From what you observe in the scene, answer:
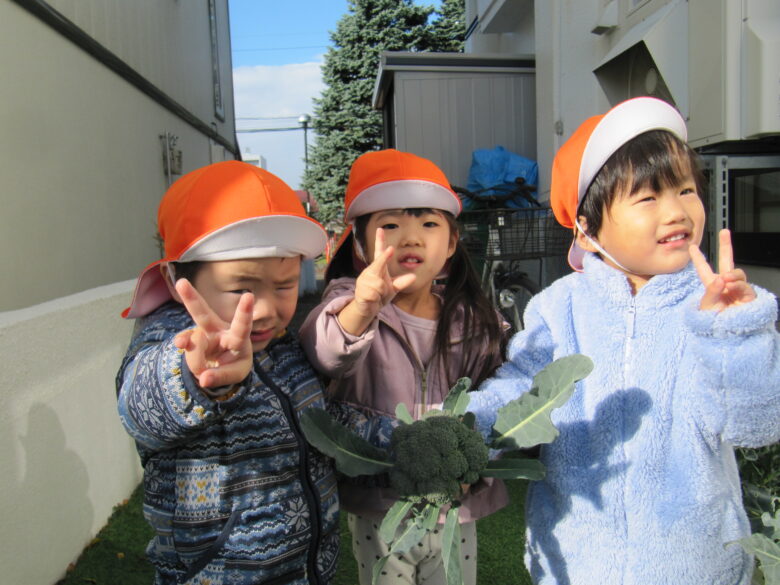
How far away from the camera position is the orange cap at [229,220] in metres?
1.27

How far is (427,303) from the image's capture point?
5.96 feet

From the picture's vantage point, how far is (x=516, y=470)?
1.32 m

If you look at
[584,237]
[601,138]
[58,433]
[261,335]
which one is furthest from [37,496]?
[601,138]

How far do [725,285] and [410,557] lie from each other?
1.05 meters

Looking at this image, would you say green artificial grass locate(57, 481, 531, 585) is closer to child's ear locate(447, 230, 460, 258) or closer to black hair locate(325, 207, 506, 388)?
black hair locate(325, 207, 506, 388)

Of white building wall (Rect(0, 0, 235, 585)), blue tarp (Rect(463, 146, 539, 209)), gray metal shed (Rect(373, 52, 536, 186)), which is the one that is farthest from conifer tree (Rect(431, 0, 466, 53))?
blue tarp (Rect(463, 146, 539, 209))

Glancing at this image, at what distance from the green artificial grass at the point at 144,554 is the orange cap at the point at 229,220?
1.62m

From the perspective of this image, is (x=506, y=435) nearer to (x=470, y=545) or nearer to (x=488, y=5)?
(x=470, y=545)

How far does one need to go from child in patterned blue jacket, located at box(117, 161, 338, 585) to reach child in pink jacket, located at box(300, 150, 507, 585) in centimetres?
21

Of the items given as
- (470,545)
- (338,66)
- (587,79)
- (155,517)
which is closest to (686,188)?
(470,545)

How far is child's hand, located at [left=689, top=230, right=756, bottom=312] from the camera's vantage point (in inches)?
44.3

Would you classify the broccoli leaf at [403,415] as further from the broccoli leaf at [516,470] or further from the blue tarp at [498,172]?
the blue tarp at [498,172]

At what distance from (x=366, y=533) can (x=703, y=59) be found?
3419 millimetres

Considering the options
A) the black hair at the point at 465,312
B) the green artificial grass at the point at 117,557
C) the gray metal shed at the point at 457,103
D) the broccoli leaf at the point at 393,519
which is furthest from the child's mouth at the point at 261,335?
the gray metal shed at the point at 457,103
